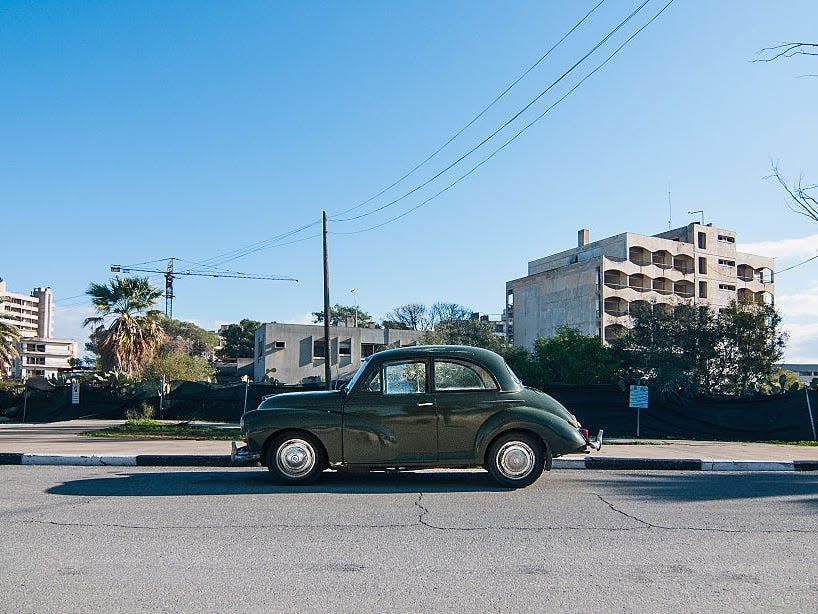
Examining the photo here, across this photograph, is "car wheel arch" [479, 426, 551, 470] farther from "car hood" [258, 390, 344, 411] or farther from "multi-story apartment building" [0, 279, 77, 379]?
"multi-story apartment building" [0, 279, 77, 379]

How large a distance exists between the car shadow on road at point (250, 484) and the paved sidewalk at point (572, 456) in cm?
124

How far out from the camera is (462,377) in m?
9.06

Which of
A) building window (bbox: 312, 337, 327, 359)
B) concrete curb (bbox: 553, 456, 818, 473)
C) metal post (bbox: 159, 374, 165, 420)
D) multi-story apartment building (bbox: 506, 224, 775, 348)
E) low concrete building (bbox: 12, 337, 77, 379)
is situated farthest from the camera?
low concrete building (bbox: 12, 337, 77, 379)

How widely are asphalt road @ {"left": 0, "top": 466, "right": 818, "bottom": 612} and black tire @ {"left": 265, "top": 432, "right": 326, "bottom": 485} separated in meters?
0.21

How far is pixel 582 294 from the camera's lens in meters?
65.2

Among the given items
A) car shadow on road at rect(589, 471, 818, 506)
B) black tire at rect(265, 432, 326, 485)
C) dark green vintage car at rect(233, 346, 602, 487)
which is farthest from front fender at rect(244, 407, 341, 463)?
car shadow on road at rect(589, 471, 818, 506)

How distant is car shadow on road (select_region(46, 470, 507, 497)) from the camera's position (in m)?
8.69

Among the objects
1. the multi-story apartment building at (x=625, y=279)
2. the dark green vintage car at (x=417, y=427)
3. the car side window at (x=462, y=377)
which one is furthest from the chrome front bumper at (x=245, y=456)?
the multi-story apartment building at (x=625, y=279)

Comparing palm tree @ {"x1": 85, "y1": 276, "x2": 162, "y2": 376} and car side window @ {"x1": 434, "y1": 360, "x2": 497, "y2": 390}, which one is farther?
palm tree @ {"x1": 85, "y1": 276, "x2": 162, "y2": 376}

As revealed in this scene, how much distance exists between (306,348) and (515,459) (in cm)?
4884

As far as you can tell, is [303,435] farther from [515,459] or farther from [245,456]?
[515,459]

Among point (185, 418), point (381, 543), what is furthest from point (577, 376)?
point (381, 543)

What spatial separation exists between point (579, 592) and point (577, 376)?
23976 millimetres

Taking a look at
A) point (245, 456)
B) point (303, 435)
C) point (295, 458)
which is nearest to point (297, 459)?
point (295, 458)
